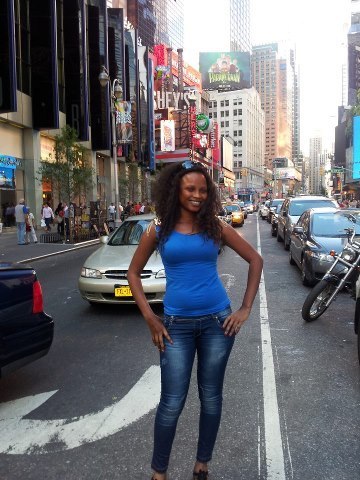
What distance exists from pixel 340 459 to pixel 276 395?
109 cm

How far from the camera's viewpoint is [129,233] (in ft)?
28.1

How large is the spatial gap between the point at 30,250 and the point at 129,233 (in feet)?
31.8

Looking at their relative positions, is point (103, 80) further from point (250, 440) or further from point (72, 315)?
point (250, 440)

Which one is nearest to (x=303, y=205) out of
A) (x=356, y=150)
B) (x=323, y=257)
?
(x=323, y=257)

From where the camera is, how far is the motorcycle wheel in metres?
6.41

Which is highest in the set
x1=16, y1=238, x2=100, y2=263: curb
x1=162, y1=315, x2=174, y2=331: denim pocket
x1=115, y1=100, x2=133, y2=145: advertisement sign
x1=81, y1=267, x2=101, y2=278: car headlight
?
x1=115, y1=100, x2=133, y2=145: advertisement sign

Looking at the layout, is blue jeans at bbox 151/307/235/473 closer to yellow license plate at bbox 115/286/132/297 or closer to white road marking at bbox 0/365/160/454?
white road marking at bbox 0/365/160/454

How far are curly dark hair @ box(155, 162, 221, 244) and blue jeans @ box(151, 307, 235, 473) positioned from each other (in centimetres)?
47

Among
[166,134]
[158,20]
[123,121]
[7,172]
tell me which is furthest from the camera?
[158,20]

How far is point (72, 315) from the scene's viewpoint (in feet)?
23.9

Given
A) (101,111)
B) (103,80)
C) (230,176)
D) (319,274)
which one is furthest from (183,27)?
(319,274)

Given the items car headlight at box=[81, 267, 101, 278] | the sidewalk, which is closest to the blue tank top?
car headlight at box=[81, 267, 101, 278]

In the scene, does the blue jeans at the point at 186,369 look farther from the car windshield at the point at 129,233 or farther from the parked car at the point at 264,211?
the parked car at the point at 264,211

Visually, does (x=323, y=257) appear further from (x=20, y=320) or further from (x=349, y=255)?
(x=20, y=320)
